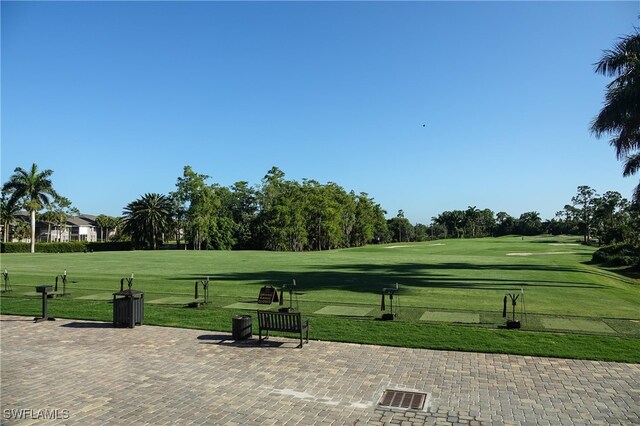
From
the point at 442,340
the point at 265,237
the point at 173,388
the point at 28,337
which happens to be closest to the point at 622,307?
the point at 442,340

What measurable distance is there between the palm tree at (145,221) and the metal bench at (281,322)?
8120cm

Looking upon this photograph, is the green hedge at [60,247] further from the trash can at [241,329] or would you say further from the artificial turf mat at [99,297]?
the trash can at [241,329]

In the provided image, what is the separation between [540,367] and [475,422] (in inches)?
148

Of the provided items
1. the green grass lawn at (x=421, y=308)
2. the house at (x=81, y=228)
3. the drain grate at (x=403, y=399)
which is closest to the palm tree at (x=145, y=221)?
the house at (x=81, y=228)

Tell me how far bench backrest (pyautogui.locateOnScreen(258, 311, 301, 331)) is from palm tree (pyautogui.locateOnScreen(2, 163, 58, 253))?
73.5 m

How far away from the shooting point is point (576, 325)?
14.3 meters

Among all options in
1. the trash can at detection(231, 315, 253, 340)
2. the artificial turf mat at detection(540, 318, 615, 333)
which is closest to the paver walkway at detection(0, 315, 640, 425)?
the trash can at detection(231, 315, 253, 340)

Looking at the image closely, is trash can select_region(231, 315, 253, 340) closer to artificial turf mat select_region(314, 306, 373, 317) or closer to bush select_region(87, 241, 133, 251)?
artificial turf mat select_region(314, 306, 373, 317)

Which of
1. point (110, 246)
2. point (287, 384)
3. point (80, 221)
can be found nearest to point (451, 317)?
point (287, 384)

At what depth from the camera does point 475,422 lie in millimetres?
7188

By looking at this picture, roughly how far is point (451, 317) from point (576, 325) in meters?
3.77

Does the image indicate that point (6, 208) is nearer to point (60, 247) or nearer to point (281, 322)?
point (60, 247)

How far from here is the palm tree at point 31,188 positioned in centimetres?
7281

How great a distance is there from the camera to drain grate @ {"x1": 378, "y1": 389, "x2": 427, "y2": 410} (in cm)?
791
